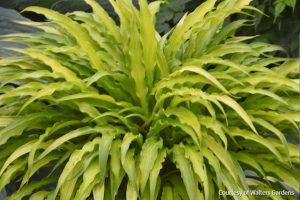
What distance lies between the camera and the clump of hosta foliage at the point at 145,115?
5.90 ft

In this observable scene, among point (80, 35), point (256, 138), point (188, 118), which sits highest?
point (80, 35)

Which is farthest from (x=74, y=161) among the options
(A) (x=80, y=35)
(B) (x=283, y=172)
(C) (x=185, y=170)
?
(B) (x=283, y=172)

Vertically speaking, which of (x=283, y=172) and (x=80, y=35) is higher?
(x=80, y=35)

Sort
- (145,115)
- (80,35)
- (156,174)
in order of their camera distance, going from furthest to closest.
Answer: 1. (80,35)
2. (145,115)
3. (156,174)

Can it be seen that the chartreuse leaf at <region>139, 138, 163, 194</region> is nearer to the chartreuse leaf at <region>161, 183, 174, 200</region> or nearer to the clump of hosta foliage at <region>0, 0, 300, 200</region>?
the clump of hosta foliage at <region>0, 0, 300, 200</region>

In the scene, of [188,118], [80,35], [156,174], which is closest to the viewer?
[156,174]

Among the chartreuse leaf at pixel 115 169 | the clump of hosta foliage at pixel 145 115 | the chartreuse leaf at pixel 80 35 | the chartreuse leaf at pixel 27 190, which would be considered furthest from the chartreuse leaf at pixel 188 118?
the chartreuse leaf at pixel 27 190

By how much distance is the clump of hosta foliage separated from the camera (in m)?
1.80

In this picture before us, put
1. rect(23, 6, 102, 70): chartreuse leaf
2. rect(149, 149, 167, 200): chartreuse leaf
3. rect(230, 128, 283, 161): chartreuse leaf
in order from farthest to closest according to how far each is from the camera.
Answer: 1. rect(23, 6, 102, 70): chartreuse leaf
2. rect(230, 128, 283, 161): chartreuse leaf
3. rect(149, 149, 167, 200): chartreuse leaf

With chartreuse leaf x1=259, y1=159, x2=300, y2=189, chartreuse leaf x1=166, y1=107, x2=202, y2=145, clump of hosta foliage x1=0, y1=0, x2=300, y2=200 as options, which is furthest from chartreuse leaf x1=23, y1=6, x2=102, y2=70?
chartreuse leaf x1=259, y1=159, x2=300, y2=189

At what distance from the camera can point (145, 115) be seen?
1975mm

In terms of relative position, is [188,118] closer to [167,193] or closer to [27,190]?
[167,193]

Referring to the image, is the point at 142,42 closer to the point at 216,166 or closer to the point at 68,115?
the point at 68,115

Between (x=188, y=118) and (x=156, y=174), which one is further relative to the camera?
(x=188, y=118)
